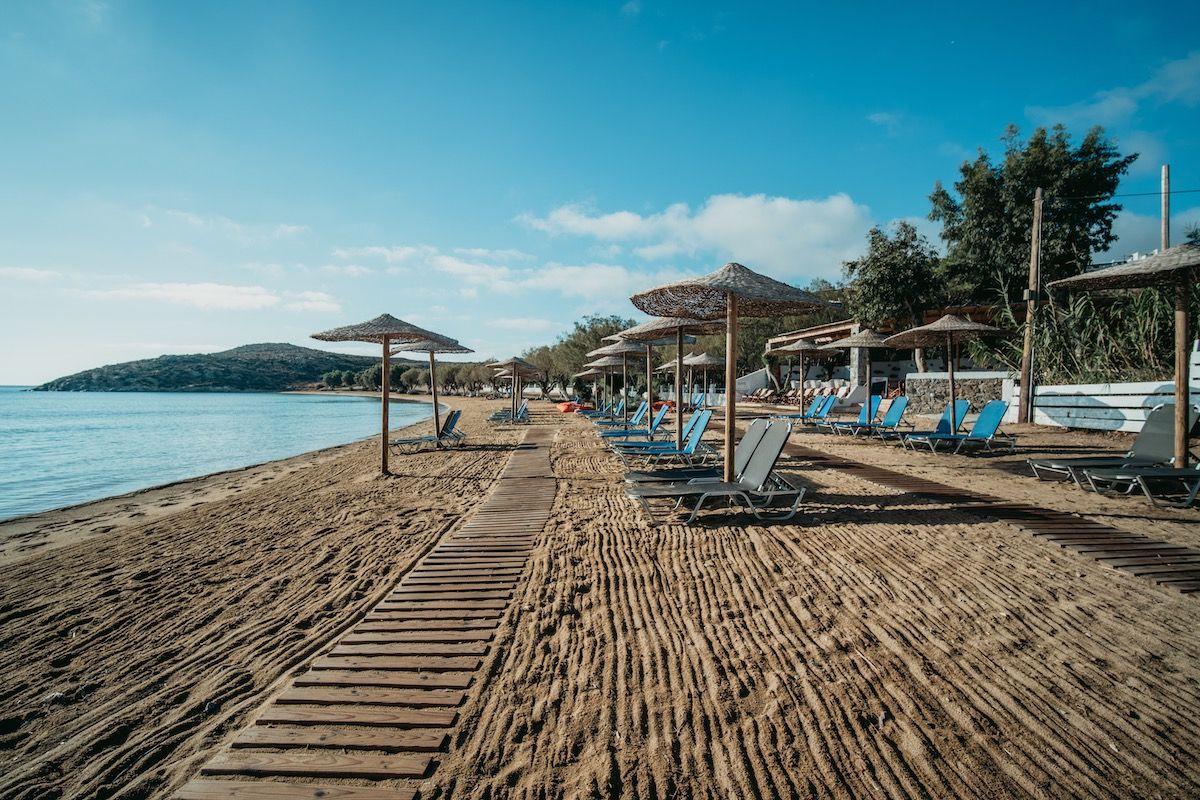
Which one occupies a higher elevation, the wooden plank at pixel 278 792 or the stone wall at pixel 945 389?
the stone wall at pixel 945 389

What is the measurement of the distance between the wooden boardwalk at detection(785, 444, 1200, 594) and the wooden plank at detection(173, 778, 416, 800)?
15.0 ft

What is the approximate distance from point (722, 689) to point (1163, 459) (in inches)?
276

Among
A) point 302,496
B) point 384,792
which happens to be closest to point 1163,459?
point 384,792

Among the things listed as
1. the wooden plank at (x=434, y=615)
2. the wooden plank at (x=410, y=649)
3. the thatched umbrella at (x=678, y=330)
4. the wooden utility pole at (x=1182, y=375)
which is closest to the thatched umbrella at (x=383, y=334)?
the thatched umbrella at (x=678, y=330)

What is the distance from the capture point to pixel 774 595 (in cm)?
347

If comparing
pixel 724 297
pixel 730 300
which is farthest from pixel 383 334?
pixel 730 300

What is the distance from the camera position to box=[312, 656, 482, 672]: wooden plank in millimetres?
2688

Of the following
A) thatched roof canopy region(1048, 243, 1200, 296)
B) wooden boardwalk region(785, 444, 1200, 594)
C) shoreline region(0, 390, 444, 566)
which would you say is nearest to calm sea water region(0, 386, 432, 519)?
shoreline region(0, 390, 444, 566)

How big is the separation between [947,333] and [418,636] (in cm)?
1147

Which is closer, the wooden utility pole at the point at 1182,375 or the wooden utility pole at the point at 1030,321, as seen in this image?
the wooden utility pole at the point at 1182,375

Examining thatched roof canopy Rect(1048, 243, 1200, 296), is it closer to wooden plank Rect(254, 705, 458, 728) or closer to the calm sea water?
wooden plank Rect(254, 705, 458, 728)

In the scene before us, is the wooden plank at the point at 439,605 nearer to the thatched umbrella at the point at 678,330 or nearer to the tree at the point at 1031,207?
the thatched umbrella at the point at 678,330

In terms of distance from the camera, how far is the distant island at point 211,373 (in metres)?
96.8

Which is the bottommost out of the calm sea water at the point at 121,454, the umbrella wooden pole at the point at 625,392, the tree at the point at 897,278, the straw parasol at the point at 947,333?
the calm sea water at the point at 121,454
